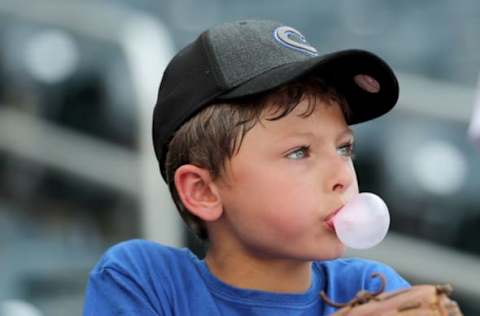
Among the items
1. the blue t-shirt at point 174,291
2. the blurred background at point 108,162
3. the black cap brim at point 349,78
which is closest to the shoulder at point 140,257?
the blue t-shirt at point 174,291

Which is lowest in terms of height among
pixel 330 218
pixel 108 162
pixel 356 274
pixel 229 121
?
pixel 108 162

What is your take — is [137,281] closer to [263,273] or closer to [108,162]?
[263,273]

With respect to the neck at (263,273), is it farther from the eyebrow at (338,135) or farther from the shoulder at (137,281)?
the eyebrow at (338,135)

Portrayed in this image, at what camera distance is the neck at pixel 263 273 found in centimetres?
137

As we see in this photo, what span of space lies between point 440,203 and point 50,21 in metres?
1.36

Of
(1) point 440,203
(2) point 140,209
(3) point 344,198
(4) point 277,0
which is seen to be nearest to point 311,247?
(3) point 344,198

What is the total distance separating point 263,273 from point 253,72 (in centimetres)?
25

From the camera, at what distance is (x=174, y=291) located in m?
1.35

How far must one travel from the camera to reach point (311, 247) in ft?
4.24

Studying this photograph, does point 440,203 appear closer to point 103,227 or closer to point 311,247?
point 103,227

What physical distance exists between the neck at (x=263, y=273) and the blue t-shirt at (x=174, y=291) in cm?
1

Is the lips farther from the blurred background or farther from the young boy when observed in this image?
the blurred background

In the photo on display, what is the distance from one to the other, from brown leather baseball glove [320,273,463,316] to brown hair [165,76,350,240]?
22 centimetres

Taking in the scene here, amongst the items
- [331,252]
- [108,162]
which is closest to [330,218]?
[331,252]
